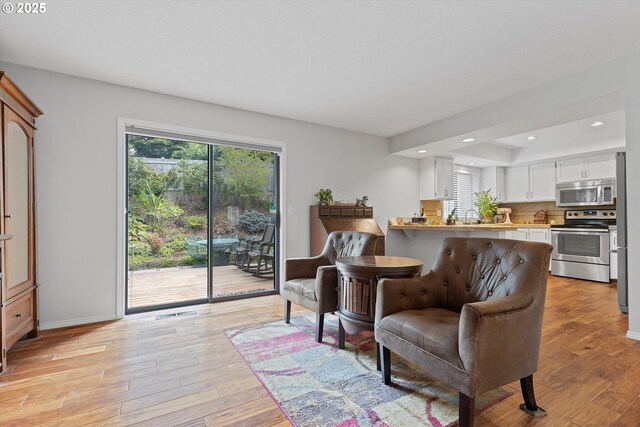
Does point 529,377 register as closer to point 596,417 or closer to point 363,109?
point 596,417

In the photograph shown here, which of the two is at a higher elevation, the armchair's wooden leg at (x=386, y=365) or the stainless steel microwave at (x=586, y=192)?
the stainless steel microwave at (x=586, y=192)

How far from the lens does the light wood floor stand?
66.6 inches

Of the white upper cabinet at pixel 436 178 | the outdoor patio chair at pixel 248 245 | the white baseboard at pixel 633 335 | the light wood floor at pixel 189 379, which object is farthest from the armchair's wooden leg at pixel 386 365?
the white upper cabinet at pixel 436 178

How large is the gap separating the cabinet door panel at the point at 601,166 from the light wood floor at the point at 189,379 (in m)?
3.27

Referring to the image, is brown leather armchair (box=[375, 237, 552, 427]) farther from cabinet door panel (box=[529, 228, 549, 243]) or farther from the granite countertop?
cabinet door panel (box=[529, 228, 549, 243])

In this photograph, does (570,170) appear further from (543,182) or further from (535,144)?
(535,144)

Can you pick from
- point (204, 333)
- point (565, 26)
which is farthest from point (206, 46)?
point (565, 26)

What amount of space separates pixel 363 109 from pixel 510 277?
2880 mm

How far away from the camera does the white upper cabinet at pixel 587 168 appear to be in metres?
5.33

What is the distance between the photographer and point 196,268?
13.0 ft

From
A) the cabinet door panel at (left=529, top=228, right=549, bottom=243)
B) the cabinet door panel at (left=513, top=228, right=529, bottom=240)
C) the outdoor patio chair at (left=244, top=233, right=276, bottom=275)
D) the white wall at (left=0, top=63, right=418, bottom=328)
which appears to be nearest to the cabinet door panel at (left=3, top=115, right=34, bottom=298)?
the white wall at (left=0, top=63, right=418, bottom=328)

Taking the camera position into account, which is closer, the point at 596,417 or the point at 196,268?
the point at 596,417

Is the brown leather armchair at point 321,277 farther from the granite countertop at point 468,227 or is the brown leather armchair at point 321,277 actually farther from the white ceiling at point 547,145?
the white ceiling at point 547,145

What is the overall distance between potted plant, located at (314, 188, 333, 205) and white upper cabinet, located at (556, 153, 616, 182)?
180 inches
